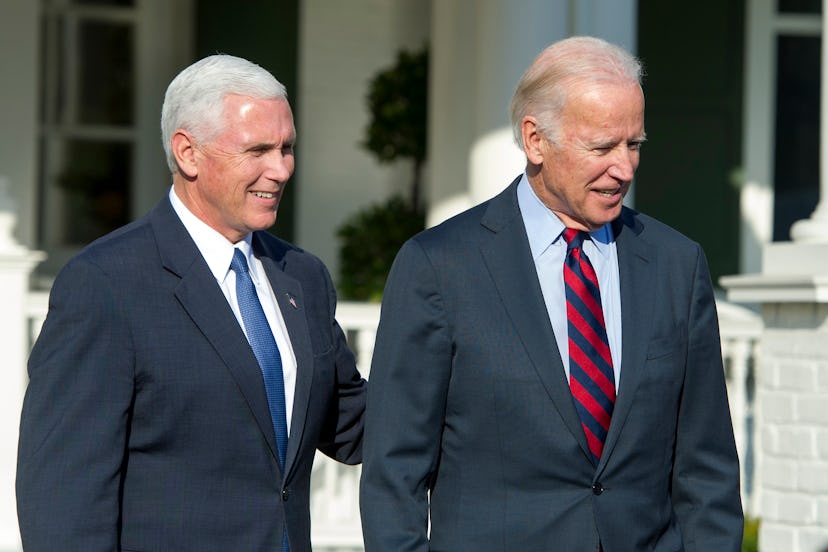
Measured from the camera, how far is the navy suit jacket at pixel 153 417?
294 cm

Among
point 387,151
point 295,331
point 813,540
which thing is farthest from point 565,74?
point 387,151

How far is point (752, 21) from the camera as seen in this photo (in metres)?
9.29

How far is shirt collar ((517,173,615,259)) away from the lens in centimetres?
322

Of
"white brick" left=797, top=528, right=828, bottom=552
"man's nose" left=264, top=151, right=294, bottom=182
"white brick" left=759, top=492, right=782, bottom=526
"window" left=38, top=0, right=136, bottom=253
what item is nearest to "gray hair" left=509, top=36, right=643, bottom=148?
"man's nose" left=264, top=151, right=294, bottom=182

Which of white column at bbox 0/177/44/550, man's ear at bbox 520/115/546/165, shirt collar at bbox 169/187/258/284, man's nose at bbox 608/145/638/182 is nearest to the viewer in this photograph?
man's nose at bbox 608/145/638/182

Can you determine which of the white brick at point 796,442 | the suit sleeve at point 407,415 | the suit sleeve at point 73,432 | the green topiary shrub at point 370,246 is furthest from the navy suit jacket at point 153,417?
the green topiary shrub at point 370,246

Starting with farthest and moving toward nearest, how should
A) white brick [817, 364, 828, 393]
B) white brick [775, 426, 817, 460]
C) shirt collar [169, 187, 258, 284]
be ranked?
white brick [775, 426, 817, 460], white brick [817, 364, 828, 393], shirt collar [169, 187, 258, 284]

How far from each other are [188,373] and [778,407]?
4258mm

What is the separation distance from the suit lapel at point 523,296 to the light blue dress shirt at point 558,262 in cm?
3

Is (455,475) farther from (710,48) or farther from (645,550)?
(710,48)

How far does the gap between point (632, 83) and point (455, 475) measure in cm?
90

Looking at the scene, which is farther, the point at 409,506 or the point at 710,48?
the point at 710,48

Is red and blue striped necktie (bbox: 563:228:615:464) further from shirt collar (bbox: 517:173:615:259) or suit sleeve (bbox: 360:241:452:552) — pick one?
suit sleeve (bbox: 360:241:452:552)

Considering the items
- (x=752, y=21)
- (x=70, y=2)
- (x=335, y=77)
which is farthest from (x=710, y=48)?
(x=70, y=2)
